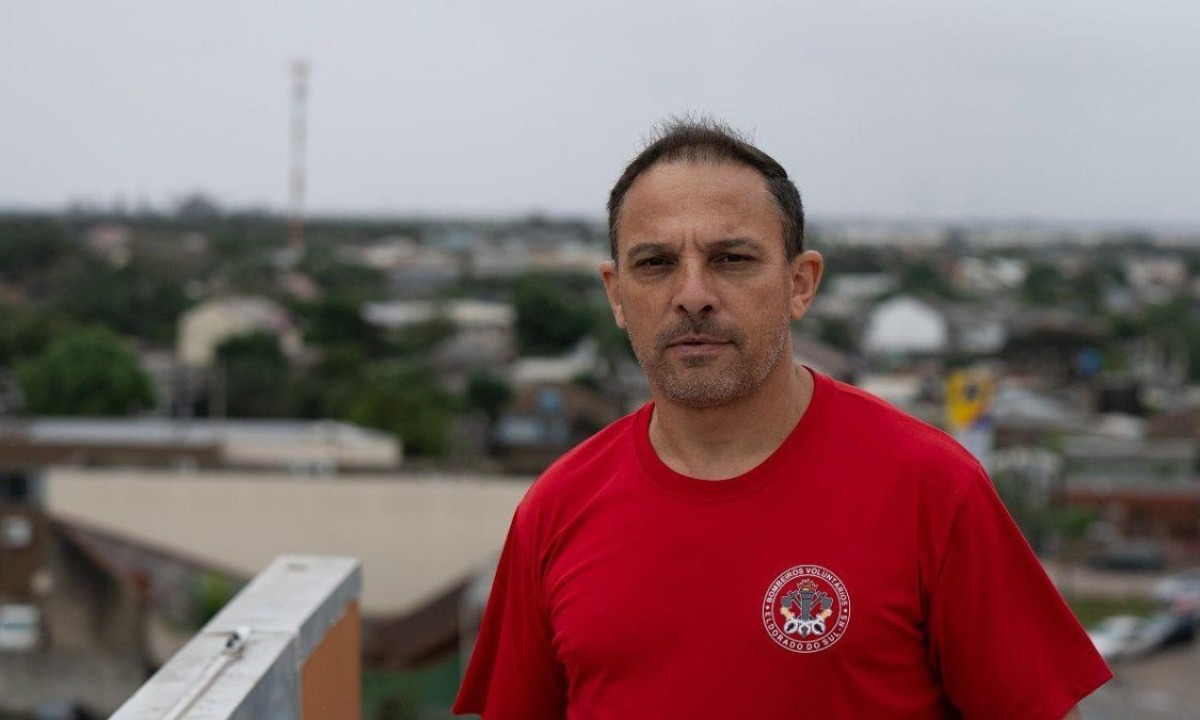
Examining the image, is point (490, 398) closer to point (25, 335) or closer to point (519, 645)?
point (25, 335)

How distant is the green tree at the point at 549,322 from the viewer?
41.2 m

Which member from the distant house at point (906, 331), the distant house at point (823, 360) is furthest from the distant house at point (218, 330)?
the distant house at point (906, 331)

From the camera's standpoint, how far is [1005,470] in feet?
81.8

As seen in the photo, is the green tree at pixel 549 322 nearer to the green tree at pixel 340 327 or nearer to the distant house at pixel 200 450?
the green tree at pixel 340 327

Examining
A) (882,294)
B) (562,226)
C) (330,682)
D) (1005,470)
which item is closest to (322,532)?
(1005,470)

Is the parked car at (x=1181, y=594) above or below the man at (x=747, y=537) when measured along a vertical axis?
below

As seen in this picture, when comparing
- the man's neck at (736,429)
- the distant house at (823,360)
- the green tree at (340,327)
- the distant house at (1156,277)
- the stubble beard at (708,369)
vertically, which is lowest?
the distant house at (1156,277)

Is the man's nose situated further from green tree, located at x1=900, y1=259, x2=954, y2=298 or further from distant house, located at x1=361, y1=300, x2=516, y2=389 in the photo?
green tree, located at x1=900, y1=259, x2=954, y2=298

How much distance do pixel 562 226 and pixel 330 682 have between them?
123 metres

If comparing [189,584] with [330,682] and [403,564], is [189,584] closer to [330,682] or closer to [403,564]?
[403,564]

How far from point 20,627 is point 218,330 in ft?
68.2

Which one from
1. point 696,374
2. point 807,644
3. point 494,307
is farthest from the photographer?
point 494,307

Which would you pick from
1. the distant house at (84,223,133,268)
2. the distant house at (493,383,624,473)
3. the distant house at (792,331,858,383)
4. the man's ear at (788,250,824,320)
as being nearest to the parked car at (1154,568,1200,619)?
the distant house at (792,331,858,383)

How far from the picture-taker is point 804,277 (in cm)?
165
